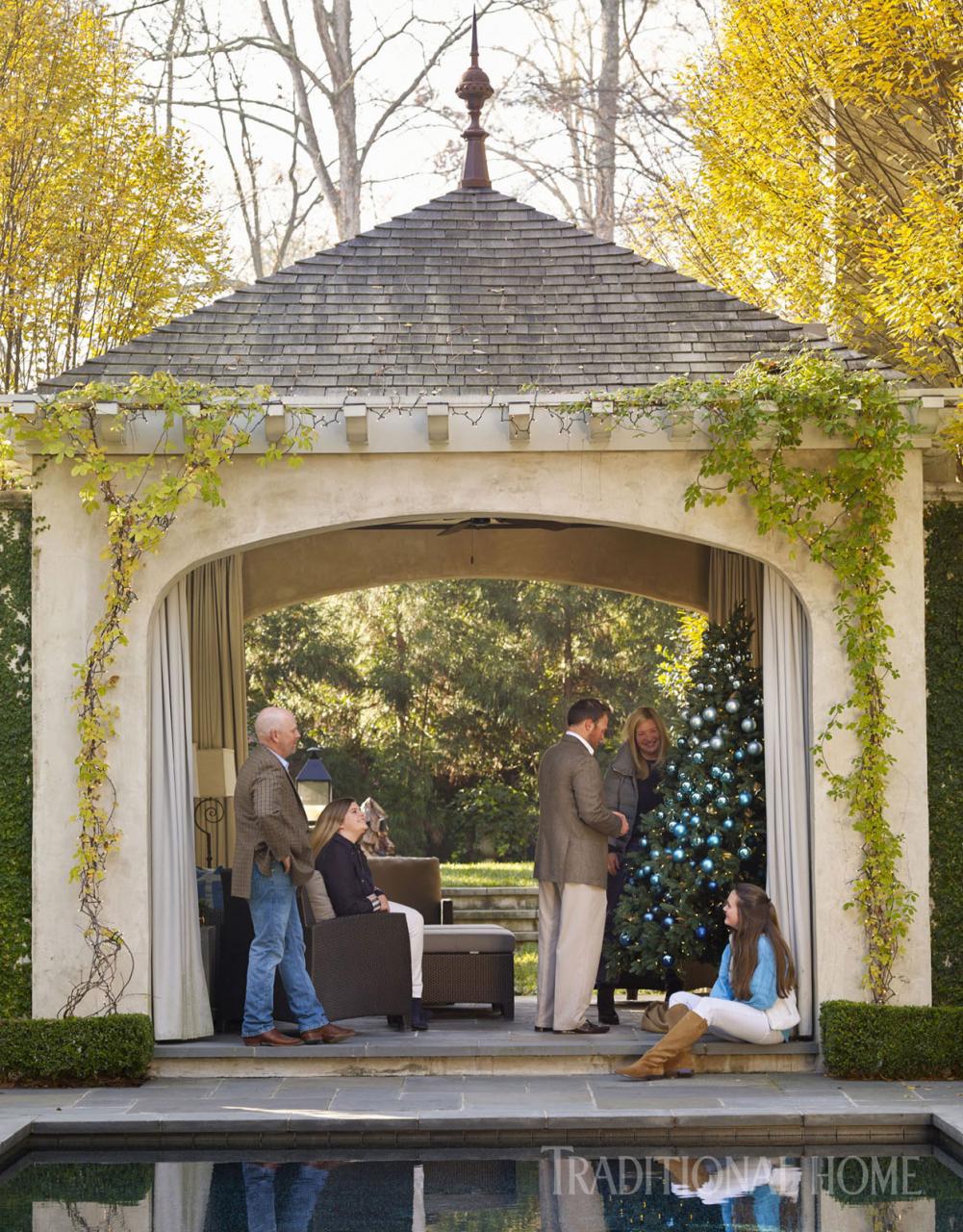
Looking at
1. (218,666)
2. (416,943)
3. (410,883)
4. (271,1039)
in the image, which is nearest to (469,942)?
(416,943)

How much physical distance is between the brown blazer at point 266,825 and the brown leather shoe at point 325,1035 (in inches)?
31.8

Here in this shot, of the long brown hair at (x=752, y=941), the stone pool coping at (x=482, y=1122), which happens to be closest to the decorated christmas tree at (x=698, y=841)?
the long brown hair at (x=752, y=941)

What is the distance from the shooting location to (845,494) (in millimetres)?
8461

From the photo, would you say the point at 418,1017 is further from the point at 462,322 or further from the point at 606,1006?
the point at 462,322

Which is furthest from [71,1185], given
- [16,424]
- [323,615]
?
[323,615]

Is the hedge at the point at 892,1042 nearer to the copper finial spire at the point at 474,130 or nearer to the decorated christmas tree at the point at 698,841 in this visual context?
the decorated christmas tree at the point at 698,841

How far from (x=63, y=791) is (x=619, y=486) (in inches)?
134

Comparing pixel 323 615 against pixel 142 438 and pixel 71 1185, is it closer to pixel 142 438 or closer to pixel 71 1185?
pixel 142 438

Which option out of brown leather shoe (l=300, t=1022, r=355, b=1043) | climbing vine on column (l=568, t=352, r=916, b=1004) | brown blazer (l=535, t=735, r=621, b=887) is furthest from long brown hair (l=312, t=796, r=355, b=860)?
climbing vine on column (l=568, t=352, r=916, b=1004)

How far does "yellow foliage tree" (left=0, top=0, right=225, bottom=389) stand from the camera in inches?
522

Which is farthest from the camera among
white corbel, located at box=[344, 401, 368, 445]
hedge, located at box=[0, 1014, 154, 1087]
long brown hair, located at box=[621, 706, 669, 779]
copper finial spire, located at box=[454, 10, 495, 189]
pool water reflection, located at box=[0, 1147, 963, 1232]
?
copper finial spire, located at box=[454, 10, 495, 189]

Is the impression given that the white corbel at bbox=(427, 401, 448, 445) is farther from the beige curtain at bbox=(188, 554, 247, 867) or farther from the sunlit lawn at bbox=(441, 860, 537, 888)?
the sunlit lawn at bbox=(441, 860, 537, 888)

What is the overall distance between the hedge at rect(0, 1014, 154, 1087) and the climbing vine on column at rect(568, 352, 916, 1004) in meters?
3.80

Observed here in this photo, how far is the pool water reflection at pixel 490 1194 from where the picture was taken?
18.8 ft
